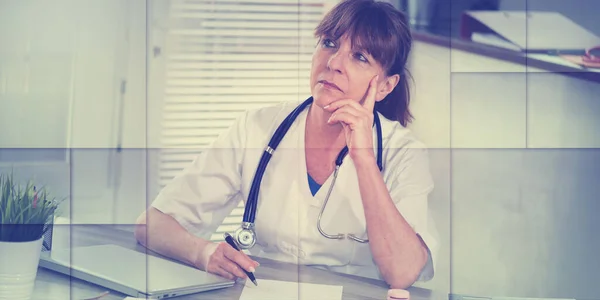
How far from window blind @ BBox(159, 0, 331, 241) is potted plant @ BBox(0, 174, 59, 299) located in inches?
17.4

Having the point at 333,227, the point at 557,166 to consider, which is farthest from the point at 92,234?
the point at 557,166

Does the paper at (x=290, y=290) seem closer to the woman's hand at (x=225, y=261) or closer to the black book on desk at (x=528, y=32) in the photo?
the woman's hand at (x=225, y=261)

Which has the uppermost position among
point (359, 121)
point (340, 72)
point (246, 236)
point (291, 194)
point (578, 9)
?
point (578, 9)

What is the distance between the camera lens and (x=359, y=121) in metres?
1.99

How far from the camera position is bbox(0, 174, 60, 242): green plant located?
179 cm

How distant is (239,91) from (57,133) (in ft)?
1.88

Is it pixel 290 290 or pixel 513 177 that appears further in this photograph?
pixel 513 177

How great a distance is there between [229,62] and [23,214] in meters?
0.70

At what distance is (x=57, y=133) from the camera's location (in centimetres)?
210

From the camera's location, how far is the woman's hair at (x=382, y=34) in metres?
1.97

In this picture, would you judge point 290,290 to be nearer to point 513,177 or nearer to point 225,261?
point 225,261

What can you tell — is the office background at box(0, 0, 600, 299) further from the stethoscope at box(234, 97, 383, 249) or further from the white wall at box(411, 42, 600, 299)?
the stethoscope at box(234, 97, 383, 249)

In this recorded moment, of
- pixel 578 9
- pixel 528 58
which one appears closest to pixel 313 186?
pixel 528 58

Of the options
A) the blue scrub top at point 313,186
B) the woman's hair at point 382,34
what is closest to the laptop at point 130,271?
the blue scrub top at point 313,186
